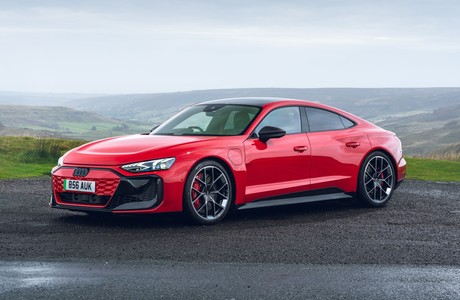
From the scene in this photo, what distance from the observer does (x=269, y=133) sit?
9281 millimetres

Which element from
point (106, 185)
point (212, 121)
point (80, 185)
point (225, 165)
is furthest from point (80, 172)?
point (212, 121)

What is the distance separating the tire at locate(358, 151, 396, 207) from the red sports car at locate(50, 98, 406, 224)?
0.05ft

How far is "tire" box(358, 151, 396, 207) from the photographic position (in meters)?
10.5

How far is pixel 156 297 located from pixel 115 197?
3186 mm

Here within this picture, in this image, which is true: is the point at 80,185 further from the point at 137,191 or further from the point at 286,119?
the point at 286,119

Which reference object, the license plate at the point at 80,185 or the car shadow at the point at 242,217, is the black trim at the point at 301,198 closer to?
the car shadow at the point at 242,217

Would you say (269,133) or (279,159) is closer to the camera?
(269,133)

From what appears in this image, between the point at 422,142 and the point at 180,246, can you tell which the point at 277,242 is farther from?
the point at 422,142

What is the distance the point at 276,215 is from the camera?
33.0 feet

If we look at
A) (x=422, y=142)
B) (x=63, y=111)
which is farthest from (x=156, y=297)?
(x=63, y=111)

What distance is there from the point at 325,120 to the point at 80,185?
3.55 m

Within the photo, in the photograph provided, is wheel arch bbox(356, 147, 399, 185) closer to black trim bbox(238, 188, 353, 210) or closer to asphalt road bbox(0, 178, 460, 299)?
black trim bbox(238, 188, 353, 210)

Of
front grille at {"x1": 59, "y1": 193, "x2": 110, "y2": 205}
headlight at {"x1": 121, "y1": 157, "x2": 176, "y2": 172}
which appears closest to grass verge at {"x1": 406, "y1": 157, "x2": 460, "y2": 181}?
headlight at {"x1": 121, "y1": 157, "x2": 176, "y2": 172}

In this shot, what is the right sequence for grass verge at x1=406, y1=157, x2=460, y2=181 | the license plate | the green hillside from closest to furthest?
the license plate < grass verge at x1=406, y1=157, x2=460, y2=181 < the green hillside
